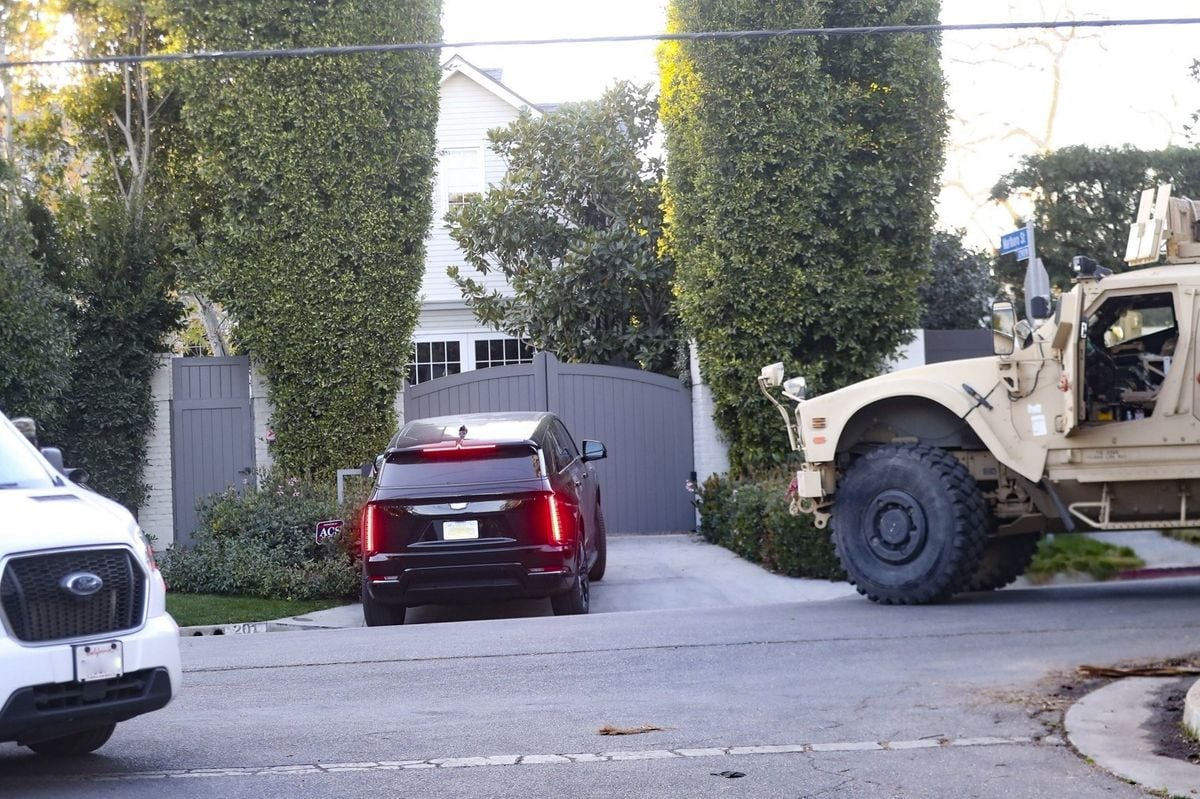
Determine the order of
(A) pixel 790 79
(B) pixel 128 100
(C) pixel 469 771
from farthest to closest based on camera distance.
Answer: (B) pixel 128 100 < (A) pixel 790 79 < (C) pixel 469 771

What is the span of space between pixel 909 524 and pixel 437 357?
1693 cm

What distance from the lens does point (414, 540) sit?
12195 mm

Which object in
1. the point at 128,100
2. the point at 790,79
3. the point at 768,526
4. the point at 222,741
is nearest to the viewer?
the point at 222,741

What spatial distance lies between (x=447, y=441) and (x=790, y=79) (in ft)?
24.0

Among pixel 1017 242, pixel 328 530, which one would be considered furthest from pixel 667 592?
pixel 1017 242

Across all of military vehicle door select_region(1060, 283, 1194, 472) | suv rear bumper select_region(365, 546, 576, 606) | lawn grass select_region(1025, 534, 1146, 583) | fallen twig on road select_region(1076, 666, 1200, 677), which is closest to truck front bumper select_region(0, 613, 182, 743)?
fallen twig on road select_region(1076, 666, 1200, 677)

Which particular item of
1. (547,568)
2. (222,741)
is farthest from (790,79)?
(222,741)

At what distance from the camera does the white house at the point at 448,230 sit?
2752cm

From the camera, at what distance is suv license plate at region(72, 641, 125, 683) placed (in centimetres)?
621

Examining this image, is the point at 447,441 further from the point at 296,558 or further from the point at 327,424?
the point at 327,424

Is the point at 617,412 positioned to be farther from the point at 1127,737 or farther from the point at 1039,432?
Answer: the point at 1127,737

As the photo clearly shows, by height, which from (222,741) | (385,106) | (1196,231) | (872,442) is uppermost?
(385,106)

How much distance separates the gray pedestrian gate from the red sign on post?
3.96 metres

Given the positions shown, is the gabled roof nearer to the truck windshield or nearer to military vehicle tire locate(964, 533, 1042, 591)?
military vehicle tire locate(964, 533, 1042, 591)
